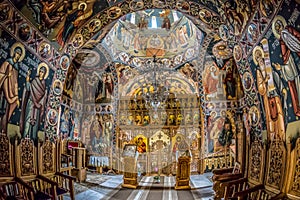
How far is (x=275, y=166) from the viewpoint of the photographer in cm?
571

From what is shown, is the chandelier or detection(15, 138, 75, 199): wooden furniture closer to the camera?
detection(15, 138, 75, 199): wooden furniture

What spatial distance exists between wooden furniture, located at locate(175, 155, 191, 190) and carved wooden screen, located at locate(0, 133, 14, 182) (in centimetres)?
624

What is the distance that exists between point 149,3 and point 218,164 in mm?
10721

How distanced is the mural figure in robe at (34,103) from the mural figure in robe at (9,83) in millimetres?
392

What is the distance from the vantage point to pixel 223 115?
15578 millimetres

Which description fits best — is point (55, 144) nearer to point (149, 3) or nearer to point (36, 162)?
point (36, 162)

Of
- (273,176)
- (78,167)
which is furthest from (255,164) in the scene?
(78,167)

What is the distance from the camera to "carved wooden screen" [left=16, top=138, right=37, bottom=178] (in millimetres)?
6797

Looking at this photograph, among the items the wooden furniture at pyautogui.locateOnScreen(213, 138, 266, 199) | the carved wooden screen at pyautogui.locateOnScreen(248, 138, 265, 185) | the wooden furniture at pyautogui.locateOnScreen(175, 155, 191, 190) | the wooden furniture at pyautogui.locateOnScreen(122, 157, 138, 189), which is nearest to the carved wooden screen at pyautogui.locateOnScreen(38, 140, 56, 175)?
the wooden furniture at pyautogui.locateOnScreen(122, 157, 138, 189)

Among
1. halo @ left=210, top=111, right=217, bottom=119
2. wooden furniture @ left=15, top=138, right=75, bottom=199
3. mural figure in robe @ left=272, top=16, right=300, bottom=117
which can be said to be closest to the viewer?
mural figure in robe @ left=272, top=16, right=300, bottom=117

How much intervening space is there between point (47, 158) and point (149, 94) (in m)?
7.46

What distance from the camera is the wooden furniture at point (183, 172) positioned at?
36.0ft

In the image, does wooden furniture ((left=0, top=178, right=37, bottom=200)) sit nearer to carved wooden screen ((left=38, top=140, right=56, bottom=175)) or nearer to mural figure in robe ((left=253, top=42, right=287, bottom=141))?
carved wooden screen ((left=38, top=140, right=56, bottom=175))

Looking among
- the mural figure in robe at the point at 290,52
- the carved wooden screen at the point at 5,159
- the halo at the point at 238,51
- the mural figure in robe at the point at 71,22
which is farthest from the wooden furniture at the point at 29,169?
the mural figure in robe at the point at 290,52
